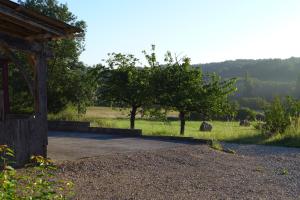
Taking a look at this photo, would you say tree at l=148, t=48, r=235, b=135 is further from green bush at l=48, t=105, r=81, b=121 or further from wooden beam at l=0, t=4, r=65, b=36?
wooden beam at l=0, t=4, r=65, b=36

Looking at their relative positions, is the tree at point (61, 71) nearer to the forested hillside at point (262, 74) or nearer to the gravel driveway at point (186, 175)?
the gravel driveway at point (186, 175)

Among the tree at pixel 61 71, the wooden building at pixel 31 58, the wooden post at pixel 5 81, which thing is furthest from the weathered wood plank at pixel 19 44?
the tree at pixel 61 71

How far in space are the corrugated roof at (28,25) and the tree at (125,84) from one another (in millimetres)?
11550

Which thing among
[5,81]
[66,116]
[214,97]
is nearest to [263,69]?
[66,116]

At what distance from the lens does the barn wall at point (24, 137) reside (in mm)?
8688

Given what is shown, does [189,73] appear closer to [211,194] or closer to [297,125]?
[297,125]

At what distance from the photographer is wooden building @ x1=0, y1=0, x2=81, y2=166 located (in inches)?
341

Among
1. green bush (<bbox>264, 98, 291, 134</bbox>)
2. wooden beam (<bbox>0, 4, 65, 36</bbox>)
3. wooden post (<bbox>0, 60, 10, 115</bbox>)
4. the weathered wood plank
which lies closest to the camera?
wooden beam (<bbox>0, 4, 65, 36</bbox>)

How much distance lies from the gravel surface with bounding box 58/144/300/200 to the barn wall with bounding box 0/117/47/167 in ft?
2.29

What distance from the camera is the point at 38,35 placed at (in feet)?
30.1

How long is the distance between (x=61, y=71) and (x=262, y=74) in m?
95.9

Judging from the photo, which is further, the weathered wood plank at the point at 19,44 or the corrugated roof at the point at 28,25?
the weathered wood plank at the point at 19,44

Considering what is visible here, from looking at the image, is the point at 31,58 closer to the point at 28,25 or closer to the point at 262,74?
the point at 28,25

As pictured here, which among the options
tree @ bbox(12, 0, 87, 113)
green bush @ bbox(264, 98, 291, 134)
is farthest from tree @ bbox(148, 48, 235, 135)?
tree @ bbox(12, 0, 87, 113)
